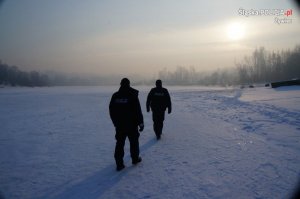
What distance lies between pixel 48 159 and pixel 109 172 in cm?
210

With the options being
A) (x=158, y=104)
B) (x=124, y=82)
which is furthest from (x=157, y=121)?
(x=124, y=82)

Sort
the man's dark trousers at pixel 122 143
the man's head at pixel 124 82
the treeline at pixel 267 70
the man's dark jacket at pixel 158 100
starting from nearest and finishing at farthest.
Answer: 1. the man's dark trousers at pixel 122 143
2. the man's head at pixel 124 82
3. the man's dark jacket at pixel 158 100
4. the treeline at pixel 267 70

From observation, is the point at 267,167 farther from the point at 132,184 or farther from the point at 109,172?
the point at 109,172

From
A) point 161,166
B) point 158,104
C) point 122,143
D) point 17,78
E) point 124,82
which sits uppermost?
point 17,78

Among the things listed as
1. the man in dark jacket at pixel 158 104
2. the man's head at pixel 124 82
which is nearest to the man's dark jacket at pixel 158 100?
the man in dark jacket at pixel 158 104

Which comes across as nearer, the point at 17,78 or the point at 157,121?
the point at 157,121

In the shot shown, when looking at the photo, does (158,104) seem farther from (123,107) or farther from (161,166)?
(161,166)

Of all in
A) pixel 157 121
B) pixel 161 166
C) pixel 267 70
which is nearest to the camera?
pixel 161 166

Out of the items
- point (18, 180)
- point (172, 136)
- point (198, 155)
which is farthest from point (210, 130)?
point (18, 180)

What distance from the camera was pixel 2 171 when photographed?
6.12 metres

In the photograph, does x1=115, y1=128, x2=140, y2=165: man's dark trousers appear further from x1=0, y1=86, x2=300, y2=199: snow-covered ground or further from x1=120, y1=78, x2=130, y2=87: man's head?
x1=120, y1=78, x2=130, y2=87: man's head

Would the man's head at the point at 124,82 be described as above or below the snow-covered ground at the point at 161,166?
above

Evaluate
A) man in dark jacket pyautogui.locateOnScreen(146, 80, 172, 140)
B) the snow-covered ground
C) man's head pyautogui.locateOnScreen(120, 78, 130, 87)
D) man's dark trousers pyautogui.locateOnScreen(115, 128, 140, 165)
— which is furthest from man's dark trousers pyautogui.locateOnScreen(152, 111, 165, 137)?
man's head pyautogui.locateOnScreen(120, 78, 130, 87)

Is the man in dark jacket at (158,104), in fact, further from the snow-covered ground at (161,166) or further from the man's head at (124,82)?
the man's head at (124,82)
